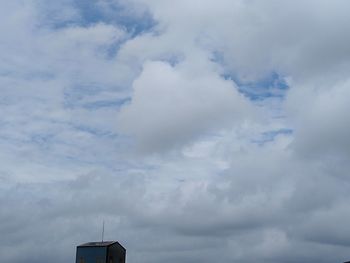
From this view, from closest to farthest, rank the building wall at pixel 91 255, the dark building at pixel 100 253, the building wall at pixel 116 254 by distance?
the building wall at pixel 91 255
the dark building at pixel 100 253
the building wall at pixel 116 254

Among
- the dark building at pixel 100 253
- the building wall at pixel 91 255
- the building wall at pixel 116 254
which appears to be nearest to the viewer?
the building wall at pixel 91 255

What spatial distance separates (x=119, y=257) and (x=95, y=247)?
679 cm

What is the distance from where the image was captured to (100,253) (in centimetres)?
13025

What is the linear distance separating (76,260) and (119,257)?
10.3 metres

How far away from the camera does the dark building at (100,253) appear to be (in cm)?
13000

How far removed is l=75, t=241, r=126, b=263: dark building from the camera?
13000 centimetres

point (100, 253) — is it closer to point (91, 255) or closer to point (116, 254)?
point (91, 255)

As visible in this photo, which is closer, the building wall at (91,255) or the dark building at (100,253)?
the building wall at (91,255)

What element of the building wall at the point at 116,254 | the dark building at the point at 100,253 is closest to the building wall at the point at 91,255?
the dark building at the point at 100,253

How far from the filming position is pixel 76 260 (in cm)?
13238

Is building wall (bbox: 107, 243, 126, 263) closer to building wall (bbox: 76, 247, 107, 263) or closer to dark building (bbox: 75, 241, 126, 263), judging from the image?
dark building (bbox: 75, 241, 126, 263)

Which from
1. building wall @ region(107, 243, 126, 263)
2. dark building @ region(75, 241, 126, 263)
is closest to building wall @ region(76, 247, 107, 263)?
dark building @ region(75, 241, 126, 263)

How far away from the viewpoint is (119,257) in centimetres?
13412

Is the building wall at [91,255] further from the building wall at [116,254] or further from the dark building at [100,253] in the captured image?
the building wall at [116,254]
